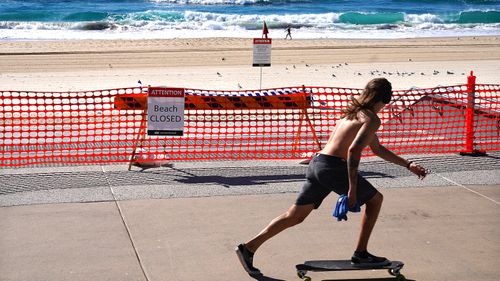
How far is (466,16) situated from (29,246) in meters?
48.1

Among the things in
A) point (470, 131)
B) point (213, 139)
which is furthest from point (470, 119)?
point (213, 139)

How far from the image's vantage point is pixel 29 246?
23.7 feet

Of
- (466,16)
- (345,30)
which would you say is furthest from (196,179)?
(466,16)

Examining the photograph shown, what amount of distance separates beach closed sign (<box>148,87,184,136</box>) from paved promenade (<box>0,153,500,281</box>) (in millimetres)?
502

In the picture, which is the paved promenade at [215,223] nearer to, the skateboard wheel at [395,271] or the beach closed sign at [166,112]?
the skateboard wheel at [395,271]

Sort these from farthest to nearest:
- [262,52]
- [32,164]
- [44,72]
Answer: [44,72] → [262,52] → [32,164]

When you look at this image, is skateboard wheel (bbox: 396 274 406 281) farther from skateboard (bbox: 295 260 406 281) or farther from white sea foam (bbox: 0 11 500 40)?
white sea foam (bbox: 0 11 500 40)

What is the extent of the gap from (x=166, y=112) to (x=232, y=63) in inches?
627

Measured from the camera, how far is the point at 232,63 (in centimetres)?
2619

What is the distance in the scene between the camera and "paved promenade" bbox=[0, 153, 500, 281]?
6.82 m

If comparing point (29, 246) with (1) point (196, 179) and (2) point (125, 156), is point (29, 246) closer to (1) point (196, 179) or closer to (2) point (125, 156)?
(1) point (196, 179)

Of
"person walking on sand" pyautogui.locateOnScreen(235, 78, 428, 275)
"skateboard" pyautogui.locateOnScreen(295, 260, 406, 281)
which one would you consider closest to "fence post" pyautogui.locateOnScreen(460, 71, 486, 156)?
"person walking on sand" pyautogui.locateOnScreen(235, 78, 428, 275)

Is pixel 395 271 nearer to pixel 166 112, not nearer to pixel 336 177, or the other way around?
pixel 336 177

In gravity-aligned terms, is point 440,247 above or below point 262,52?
below
